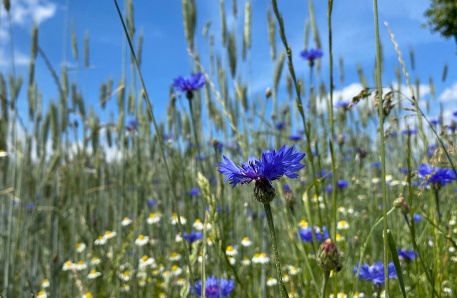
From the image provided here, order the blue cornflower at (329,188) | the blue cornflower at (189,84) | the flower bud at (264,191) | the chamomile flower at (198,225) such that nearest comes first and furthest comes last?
the flower bud at (264,191) < the blue cornflower at (189,84) < the chamomile flower at (198,225) < the blue cornflower at (329,188)

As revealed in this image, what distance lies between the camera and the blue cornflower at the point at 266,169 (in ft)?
1.44

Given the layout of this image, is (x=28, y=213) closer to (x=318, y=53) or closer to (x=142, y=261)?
(x=142, y=261)

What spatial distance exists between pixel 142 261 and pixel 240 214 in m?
0.40

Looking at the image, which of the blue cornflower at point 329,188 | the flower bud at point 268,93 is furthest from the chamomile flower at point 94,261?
the blue cornflower at point 329,188

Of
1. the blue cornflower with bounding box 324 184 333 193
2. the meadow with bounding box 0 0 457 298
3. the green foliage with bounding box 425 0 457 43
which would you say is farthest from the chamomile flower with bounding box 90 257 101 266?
the green foliage with bounding box 425 0 457 43

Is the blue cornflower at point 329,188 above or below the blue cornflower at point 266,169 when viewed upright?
above

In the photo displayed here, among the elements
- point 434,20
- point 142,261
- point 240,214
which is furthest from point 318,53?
point 434,20

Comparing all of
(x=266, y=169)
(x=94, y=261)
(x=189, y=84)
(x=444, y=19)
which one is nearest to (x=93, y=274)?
(x=94, y=261)

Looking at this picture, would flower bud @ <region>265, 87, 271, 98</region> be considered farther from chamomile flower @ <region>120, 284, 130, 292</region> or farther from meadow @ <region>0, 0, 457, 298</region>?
chamomile flower @ <region>120, 284, 130, 292</region>

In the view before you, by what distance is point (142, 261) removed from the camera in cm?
155

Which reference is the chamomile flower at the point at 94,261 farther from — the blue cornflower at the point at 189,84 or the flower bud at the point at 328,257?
the flower bud at the point at 328,257

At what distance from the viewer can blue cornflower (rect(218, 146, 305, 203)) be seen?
44 centimetres

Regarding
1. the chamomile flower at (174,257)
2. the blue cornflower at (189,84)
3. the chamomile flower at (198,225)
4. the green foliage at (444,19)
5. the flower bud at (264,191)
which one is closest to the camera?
the flower bud at (264,191)

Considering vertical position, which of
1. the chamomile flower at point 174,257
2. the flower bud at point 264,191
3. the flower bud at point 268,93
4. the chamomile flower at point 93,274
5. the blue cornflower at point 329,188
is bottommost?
the chamomile flower at point 93,274
